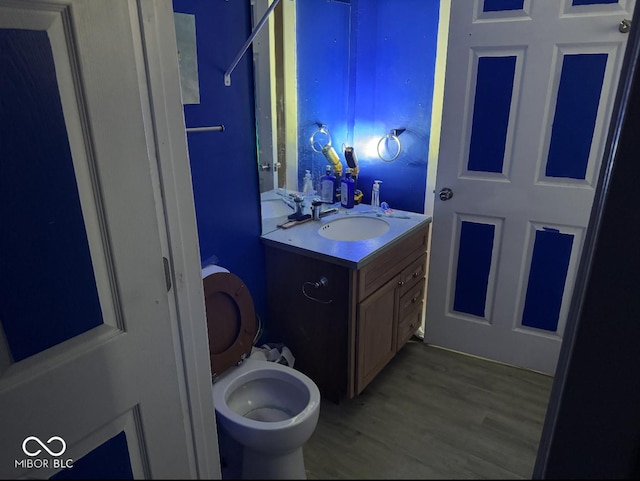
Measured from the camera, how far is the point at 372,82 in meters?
2.32

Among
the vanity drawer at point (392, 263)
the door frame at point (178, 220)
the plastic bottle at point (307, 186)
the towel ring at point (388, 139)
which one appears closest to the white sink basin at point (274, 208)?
the plastic bottle at point (307, 186)

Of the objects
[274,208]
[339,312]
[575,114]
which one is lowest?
[339,312]

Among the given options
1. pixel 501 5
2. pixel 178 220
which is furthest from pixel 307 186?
pixel 178 220

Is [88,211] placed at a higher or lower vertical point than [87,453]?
higher

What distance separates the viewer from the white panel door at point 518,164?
1.73m

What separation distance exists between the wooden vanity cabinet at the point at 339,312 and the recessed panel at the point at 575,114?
672mm

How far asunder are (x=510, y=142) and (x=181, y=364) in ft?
5.36

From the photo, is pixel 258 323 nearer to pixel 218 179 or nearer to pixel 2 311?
pixel 218 179

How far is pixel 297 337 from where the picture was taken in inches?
76.8

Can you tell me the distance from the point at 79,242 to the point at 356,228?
1519mm

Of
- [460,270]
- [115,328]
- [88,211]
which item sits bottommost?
[460,270]

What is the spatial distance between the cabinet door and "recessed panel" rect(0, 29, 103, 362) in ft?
3.77

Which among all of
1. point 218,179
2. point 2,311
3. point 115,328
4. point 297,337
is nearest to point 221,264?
point 218,179

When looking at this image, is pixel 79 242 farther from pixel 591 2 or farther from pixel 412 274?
pixel 591 2
